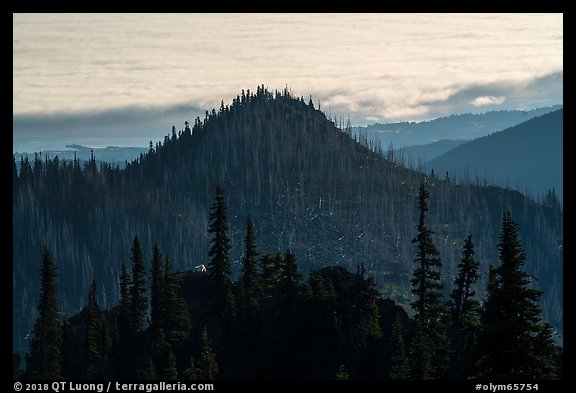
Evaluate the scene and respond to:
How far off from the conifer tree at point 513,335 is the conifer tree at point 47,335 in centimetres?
6048

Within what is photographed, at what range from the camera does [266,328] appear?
104188 mm

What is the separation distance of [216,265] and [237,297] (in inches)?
362

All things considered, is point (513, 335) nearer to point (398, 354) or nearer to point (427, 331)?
point (398, 354)

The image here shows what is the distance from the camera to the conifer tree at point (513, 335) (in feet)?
193

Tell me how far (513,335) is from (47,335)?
209 feet

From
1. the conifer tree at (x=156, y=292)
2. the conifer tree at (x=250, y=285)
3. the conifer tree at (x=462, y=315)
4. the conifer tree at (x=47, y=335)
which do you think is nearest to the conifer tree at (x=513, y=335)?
the conifer tree at (x=462, y=315)

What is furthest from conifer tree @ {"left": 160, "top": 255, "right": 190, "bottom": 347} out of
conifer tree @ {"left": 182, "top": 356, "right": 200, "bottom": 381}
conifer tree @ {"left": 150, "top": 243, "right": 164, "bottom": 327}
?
conifer tree @ {"left": 182, "top": 356, "right": 200, "bottom": 381}

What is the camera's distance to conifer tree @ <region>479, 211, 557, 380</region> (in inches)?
2317

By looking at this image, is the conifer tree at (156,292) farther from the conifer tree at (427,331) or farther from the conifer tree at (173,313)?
the conifer tree at (427,331)
